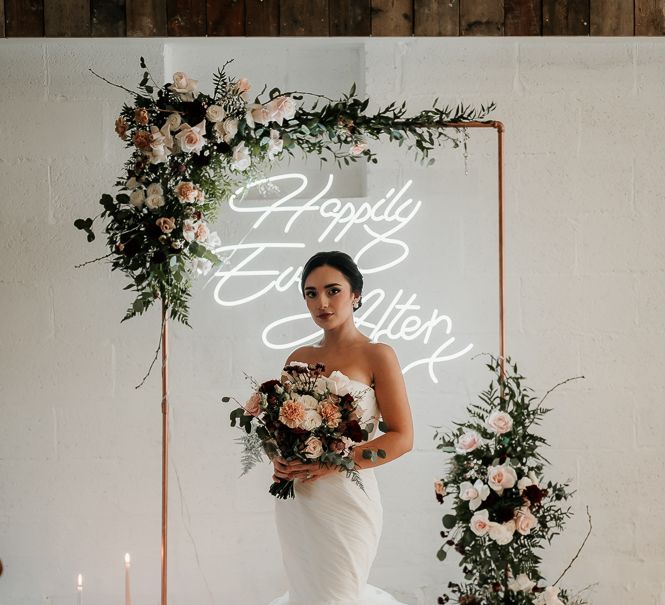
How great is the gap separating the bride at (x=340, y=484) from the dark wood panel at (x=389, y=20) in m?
1.06

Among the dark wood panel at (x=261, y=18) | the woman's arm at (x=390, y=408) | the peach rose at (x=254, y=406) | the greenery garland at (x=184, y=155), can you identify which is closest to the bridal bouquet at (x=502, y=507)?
the woman's arm at (x=390, y=408)

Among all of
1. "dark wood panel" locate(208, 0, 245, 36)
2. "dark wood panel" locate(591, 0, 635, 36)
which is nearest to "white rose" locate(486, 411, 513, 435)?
"dark wood panel" locate(591, 0, 635, 36)

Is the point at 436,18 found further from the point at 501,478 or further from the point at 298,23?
the point at 501,478

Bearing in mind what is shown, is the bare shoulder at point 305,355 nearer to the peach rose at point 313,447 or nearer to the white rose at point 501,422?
the peach rose at point 313,447

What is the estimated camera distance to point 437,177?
3.19m

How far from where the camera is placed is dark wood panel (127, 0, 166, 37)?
3.01 m

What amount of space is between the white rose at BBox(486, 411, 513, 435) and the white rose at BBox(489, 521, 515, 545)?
12.8 inches

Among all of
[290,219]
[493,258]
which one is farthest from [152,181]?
[493,258]

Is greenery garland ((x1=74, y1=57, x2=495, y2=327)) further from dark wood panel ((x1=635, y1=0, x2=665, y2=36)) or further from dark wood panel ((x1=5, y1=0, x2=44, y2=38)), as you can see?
dark wood panel ((x1=635, y1=0, x2=665, y2=36))

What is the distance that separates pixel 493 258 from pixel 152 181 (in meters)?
1.53

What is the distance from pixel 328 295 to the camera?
106 inches

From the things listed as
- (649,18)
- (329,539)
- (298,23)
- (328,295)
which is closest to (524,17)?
(649,18)

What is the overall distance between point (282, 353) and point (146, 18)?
1.55 metres

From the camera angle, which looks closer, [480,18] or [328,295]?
[328,295]
